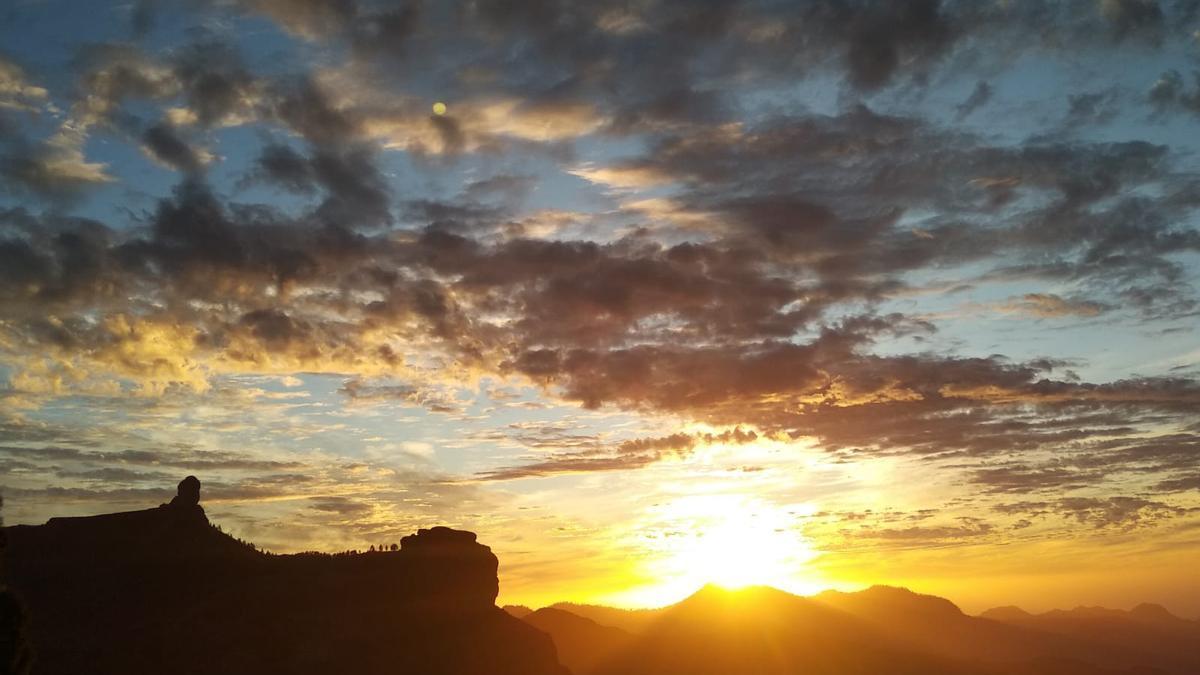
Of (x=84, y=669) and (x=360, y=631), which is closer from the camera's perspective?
(x=84, y=669)

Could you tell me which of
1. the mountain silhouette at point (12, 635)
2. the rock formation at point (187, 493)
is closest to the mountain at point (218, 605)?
the rock formation at point (187, 493)

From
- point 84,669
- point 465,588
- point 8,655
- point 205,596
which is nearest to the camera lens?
point 8,655

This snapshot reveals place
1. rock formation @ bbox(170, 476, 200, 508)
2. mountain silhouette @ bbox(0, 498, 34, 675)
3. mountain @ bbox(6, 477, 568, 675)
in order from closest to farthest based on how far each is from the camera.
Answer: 1. mountain silhouette @ bbox(0, 498, 34, 675)
2. mountain @ bbox(6, 477, 568, 675)
3. rock formation @ bbox(170, 476, 200, 508)

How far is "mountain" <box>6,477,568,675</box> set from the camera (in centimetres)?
10362

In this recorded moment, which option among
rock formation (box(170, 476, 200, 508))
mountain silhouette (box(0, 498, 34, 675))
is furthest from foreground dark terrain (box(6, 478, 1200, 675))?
mountain silhouette (box(0, 498, 34, 675))

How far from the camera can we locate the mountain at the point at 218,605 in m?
104

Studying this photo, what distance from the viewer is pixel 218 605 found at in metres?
112

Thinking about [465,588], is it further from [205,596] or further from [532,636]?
[205,596]

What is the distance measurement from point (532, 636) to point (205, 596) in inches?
2345

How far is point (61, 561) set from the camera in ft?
372

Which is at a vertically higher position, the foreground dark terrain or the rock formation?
the rock formation

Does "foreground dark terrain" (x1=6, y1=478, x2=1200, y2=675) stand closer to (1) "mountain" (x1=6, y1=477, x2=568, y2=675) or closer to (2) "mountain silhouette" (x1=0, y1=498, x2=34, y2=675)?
(1) "mountain" (x1=6, y1=477, x2=568, y2=675)

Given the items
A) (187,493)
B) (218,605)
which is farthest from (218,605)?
(187,493)

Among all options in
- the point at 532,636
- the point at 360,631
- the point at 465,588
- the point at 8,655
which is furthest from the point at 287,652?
the point at 8,655
